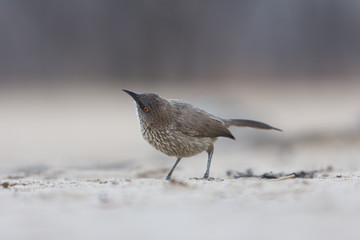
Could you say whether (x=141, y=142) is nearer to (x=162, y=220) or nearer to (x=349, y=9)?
(x=162, y=220)

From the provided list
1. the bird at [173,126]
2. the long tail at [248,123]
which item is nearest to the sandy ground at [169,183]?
the bird at [173,126]

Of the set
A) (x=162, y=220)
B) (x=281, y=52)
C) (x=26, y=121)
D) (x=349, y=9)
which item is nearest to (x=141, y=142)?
(x=26, y=121)

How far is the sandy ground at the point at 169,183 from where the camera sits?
2.90 m

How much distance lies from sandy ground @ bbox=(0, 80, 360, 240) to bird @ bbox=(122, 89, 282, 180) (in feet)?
1.39

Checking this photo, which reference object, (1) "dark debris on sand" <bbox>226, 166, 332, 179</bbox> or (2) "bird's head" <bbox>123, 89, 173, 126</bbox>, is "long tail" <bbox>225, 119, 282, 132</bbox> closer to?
(1) "dark debris on sand" <bbox>226, 166, 332, 179</bbox>

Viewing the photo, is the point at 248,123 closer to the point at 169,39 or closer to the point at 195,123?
the point at 195,123

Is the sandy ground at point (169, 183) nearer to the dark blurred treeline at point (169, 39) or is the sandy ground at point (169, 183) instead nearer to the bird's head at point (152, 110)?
the bird's head at point (152, 110)

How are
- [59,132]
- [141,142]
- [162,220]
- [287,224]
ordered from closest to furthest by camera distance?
[287,224], [162,220], [141,142], [59,132]

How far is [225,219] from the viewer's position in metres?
3.06

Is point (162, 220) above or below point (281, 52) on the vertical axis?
below

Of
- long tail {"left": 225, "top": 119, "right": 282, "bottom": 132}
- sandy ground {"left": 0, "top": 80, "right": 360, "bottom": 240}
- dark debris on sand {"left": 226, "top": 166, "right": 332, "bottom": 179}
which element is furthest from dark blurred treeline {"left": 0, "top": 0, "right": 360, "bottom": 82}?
dark debris on sand {"left": 226, "top": 166, "right": 332, "bottom": 179}

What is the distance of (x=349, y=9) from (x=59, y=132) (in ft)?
52.2

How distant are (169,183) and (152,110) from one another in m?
1.11

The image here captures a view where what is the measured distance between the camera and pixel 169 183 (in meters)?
4.30
